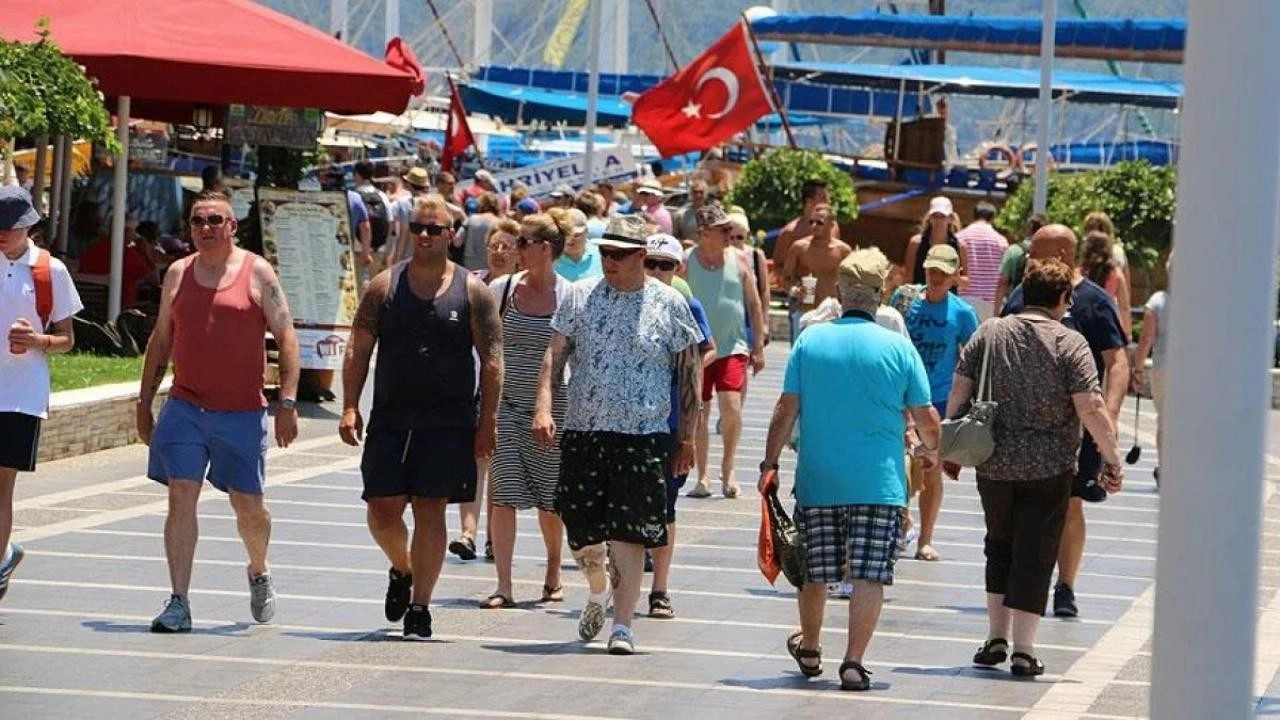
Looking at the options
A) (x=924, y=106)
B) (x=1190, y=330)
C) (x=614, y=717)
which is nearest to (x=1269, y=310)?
(x=1190, y=330)

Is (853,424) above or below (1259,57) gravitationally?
below

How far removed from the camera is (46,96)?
17594 mm

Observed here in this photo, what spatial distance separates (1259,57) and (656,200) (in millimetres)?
18219

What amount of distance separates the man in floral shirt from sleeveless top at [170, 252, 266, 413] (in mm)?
1152

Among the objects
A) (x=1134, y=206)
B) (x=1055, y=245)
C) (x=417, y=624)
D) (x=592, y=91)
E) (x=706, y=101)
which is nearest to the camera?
(x=417, y=624)

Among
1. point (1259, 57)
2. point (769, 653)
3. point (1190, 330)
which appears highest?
point (1259, 57)

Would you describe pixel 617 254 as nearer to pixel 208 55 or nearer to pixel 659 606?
pixel 659 606

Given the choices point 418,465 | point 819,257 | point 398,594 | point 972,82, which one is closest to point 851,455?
point 418,465

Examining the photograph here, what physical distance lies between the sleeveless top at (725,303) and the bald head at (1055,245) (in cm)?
382

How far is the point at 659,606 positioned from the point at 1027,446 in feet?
6.37

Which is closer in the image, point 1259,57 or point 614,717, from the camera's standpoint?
point 1259,57

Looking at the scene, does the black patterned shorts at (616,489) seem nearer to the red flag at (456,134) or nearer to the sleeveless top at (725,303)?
the sleeveless top at (725,303)

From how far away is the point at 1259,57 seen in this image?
5438 millimetres

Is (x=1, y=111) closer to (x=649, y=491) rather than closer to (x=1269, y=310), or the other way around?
(x=649, y=491)
